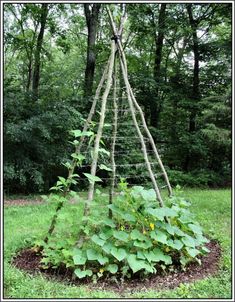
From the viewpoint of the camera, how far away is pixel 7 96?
33.1ft

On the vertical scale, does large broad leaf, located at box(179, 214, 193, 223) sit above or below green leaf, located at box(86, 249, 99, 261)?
above

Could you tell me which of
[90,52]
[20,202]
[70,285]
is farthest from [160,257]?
[90,52]

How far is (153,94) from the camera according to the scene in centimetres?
1399

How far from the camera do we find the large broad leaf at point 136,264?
3445mm

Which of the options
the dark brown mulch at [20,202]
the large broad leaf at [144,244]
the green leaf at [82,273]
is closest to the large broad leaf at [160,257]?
the large broad leaf at [144,244]

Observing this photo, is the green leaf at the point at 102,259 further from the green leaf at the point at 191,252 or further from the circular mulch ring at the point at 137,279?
the green leaf at the point at 191,252

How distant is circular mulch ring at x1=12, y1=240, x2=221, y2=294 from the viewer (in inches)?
137

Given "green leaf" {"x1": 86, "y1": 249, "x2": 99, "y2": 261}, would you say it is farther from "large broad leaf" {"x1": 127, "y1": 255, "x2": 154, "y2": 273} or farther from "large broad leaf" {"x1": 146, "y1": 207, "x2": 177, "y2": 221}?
"large broad leaf" {"x1": 146, "y1": 207, "x2": 177, "y2": 221}

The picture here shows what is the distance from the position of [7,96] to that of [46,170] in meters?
2.31

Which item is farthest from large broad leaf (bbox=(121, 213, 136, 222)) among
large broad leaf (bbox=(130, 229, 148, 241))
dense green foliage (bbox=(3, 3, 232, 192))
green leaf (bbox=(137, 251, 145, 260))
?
dense green foliage (bbox=(3, 3, 232, 192))

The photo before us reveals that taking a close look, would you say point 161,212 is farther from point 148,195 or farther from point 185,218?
point 185,218

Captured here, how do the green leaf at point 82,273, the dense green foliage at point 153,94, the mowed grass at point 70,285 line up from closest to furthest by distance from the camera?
the mowed grass at point 70,285, the green leaf at point 82,273, the dense green foliage at point 153,94

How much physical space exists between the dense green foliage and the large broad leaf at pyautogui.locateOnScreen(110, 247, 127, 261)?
591 centimetres

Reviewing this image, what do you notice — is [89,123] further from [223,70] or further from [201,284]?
[223,70]
